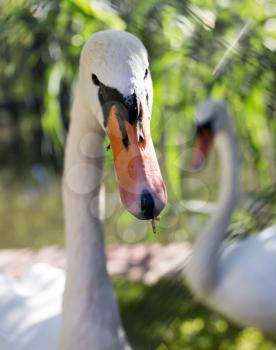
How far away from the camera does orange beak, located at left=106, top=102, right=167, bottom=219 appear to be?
0.80m

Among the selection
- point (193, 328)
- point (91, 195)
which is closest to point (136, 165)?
point (91, 195)

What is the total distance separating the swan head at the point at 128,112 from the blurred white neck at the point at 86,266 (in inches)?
8.2

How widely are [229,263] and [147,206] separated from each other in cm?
139

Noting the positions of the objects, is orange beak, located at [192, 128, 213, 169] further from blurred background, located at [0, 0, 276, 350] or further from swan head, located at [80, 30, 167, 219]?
swan head, located at [80, 30, 167, 219]

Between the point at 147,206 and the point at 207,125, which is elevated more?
the point at 147,206

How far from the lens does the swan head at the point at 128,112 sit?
82 cm

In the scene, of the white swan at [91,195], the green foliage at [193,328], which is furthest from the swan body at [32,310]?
the green foliage at [193,328]

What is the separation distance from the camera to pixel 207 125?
2.44 m

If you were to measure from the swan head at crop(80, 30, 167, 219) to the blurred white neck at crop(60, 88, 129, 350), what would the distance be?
208 mm

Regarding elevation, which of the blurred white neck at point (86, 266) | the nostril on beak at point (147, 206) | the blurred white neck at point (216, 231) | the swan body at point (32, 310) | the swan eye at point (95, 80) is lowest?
the blurred white neck at point (216, 231)

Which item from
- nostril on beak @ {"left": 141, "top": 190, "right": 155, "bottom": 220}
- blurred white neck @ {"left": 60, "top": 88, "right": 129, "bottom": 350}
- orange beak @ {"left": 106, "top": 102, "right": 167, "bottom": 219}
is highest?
nostril on beak @ {"left": 141, "top": 190, "right": 155, "bottom": 220}

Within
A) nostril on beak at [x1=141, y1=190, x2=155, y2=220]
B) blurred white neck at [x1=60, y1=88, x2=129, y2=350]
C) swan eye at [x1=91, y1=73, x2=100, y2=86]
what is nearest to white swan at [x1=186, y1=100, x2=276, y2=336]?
blurred white neck at [x1=60, y1=88, x2=129, y2=350]

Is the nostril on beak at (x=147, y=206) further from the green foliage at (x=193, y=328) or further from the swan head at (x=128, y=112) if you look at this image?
the green foliage at (x=193, y=328)

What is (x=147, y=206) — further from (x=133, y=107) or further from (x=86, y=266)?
(x=86, y=266)
